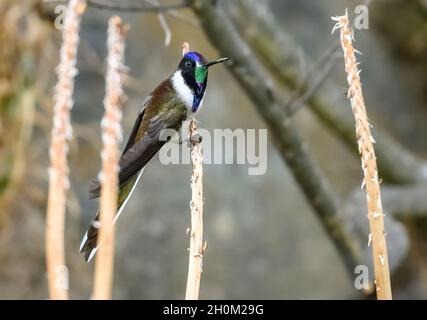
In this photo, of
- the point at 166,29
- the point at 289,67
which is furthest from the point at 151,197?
the point at 166,29

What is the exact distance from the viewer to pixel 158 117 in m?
0.69

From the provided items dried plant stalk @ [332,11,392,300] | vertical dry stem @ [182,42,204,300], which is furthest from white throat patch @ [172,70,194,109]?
dried plant stalk @ [332,11,392,300]

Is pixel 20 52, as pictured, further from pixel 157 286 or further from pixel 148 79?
pixel 157 286

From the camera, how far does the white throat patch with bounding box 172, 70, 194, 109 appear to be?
68cm

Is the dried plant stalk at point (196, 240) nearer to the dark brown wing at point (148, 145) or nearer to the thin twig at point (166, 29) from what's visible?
the dark brown wing at point (148, 145)

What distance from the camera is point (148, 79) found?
2.08m

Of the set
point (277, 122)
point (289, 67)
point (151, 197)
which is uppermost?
point (289, 67)

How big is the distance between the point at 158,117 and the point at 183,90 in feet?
0.12

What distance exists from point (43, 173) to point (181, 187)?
39cm

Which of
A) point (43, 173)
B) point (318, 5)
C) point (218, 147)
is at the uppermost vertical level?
point (318, 5)

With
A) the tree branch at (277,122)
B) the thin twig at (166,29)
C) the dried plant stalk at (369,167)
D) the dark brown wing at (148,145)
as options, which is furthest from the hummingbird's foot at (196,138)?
the tree branch at (277,122)

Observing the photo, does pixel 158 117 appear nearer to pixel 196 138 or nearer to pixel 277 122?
pixel 196 138
